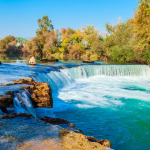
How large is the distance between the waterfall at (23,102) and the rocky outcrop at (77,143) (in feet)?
8.07

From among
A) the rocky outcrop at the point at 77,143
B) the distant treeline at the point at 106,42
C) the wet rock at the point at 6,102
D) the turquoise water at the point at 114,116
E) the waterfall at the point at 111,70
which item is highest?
the distant treeline at the point at 106,42

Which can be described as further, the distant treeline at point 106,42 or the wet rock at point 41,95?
the distant treeline at point 106,42

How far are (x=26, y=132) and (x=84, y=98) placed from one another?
6013 millimetres

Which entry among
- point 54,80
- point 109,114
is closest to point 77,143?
point 109,114

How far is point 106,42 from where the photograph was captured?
32781 millimetres

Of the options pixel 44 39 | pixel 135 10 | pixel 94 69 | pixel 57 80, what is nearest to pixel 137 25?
pixel 135 10

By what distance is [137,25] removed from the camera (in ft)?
67.6

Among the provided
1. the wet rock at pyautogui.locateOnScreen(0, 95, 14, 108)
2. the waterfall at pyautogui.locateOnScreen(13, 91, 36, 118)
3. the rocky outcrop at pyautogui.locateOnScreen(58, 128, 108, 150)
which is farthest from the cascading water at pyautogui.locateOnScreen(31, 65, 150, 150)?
the wet rock at pyautogui.locateOnScreen(0, 95, 14, 108)

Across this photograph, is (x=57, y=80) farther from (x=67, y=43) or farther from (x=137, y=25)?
(x=67, y=43)

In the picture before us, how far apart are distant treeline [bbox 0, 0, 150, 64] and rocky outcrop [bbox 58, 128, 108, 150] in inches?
752

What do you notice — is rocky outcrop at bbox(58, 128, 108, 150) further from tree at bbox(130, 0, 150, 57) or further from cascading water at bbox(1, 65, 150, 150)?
tree at bbox(130, 0, 150, 57)

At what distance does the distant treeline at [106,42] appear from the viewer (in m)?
20.1

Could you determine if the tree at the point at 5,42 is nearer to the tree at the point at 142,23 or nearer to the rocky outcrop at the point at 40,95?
the tree at the point at 142,23

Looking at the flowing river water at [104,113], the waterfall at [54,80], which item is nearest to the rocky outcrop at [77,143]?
the flowing river water at [104,113]
